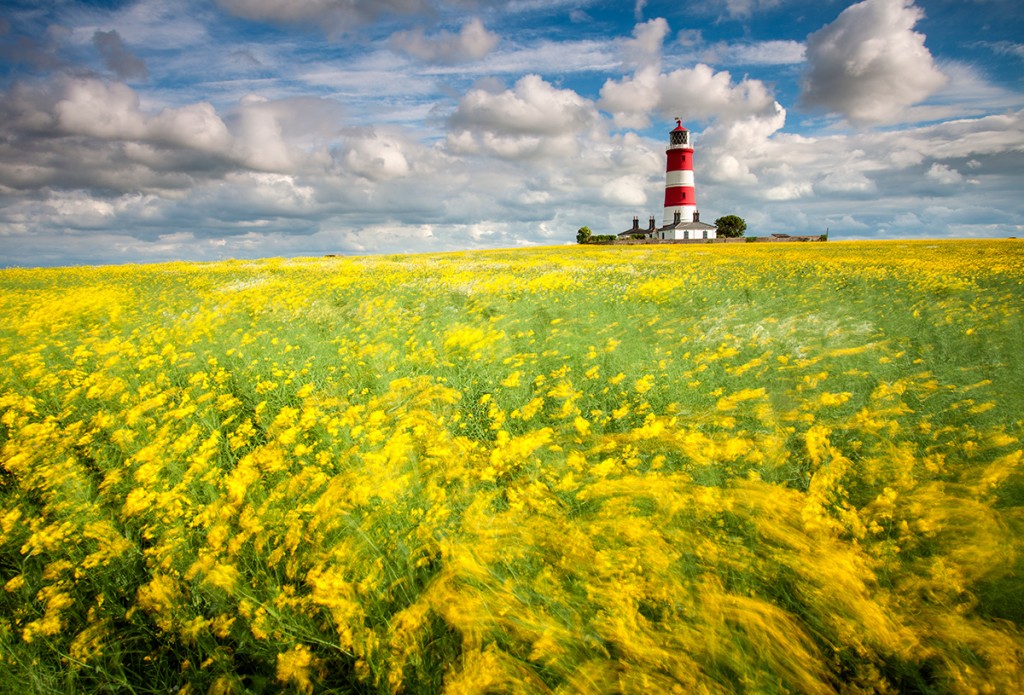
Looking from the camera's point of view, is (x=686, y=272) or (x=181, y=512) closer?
(x=181, y=512)

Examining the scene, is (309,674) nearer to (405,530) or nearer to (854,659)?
(405,530)

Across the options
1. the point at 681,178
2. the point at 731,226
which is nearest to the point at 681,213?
the point at 681,178

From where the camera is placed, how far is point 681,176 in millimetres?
53281

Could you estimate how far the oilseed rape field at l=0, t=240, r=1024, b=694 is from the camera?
1867 millimetres

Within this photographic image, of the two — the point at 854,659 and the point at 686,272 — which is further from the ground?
the point at 686,272

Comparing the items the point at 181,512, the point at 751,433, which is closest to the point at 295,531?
the point at 181,512

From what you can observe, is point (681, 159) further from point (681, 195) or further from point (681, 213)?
point (681, 213)

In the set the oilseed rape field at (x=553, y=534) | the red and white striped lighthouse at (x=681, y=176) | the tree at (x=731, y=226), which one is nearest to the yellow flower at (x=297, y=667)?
the oilseed rape field at (x=553, y=534)

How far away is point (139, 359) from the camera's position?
19.8ft

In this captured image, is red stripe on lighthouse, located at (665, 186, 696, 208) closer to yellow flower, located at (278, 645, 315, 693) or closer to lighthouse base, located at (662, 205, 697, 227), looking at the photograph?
lighthouse base, located at (662, 205, 697, 227)

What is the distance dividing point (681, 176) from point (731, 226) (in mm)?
25015

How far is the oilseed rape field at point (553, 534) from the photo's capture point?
1.87 m

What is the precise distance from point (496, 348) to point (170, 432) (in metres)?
3.39

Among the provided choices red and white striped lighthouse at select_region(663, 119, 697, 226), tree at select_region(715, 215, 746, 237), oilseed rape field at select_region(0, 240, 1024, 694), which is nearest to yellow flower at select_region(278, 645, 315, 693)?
oilseed rape field at select_region(0, 240, 1024, 694)
